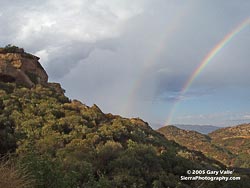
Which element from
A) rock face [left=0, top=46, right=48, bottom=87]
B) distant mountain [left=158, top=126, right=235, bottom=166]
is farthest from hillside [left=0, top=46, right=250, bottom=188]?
distant mountain [left=158, top=126, right=235, bottom=166]

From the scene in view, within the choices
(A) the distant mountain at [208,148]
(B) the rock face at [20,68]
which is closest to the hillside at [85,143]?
(B) the rock face at [20,68]

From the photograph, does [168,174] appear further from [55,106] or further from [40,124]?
[55,106]

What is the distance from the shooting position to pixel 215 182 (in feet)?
67.9

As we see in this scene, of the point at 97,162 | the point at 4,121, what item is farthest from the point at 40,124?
the point at 97,162

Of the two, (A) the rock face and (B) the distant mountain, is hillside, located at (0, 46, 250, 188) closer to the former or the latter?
(A) the rock face

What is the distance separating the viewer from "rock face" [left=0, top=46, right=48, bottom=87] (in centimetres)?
3491

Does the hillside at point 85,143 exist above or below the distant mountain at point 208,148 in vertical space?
below

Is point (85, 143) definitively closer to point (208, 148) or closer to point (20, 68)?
point (20, 68)

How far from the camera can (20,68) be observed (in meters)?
36.8

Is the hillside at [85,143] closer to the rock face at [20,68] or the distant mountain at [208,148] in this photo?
the rock face at [20,68]

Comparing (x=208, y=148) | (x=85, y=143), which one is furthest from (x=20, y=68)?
(x=208, y=148)

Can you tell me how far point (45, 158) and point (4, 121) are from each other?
1679 cm

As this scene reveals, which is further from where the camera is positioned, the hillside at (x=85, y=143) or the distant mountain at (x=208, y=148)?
the distant mountain at (x=208, y=148)

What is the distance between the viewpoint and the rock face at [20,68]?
3491 cm
